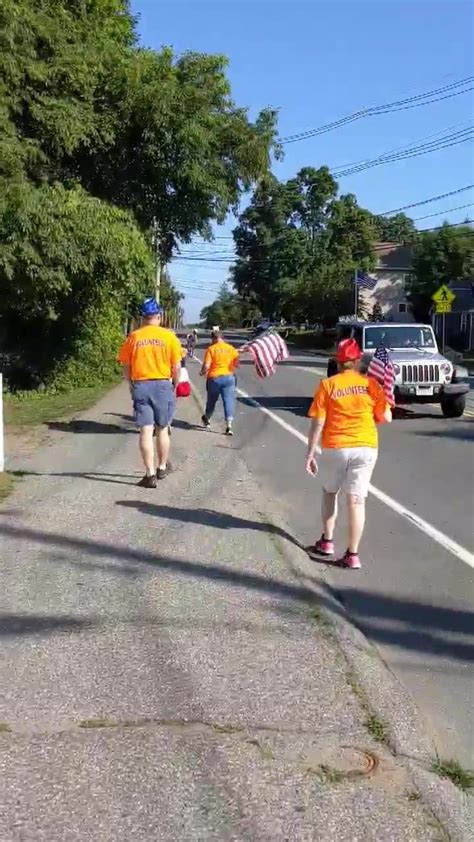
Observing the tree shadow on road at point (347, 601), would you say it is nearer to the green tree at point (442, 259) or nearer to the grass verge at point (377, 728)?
the grass verge at point (377, 728)

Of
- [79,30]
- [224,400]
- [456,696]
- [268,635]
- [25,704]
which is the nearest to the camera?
[25,704]

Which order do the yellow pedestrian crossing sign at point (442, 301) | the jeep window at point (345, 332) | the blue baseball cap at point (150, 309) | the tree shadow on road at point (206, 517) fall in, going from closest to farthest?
1. the tree shadow on road at point (206, 517)
2. the blue baseball cap at point (150, 309)
3. the jeep window at point (345, 332)
4. the yellow pedestrian crossing sign at point (442, 301)

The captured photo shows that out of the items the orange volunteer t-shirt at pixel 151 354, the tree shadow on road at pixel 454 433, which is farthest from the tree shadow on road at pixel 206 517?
the tree shadow on road at pixel 454 433

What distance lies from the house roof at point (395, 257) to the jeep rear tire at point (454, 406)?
60590 millimetres

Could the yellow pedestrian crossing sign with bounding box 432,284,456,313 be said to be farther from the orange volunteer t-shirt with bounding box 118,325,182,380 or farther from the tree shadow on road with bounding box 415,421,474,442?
the orange volunteer t-shirt with bounding box 118,325,182,380

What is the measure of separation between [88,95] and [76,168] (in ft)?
8.49

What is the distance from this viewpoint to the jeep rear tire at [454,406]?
1723cm

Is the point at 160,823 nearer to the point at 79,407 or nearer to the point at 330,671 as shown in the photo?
the point at 330,671

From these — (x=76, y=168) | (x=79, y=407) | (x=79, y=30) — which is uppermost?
(x=79, y=30)

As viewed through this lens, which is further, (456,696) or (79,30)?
(79,30)

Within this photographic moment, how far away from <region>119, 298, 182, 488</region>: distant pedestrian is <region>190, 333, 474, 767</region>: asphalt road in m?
1.52

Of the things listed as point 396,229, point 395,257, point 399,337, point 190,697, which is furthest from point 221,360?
point 396,229

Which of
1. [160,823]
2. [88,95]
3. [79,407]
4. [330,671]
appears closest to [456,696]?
[330,671]

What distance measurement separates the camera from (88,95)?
19.7m
